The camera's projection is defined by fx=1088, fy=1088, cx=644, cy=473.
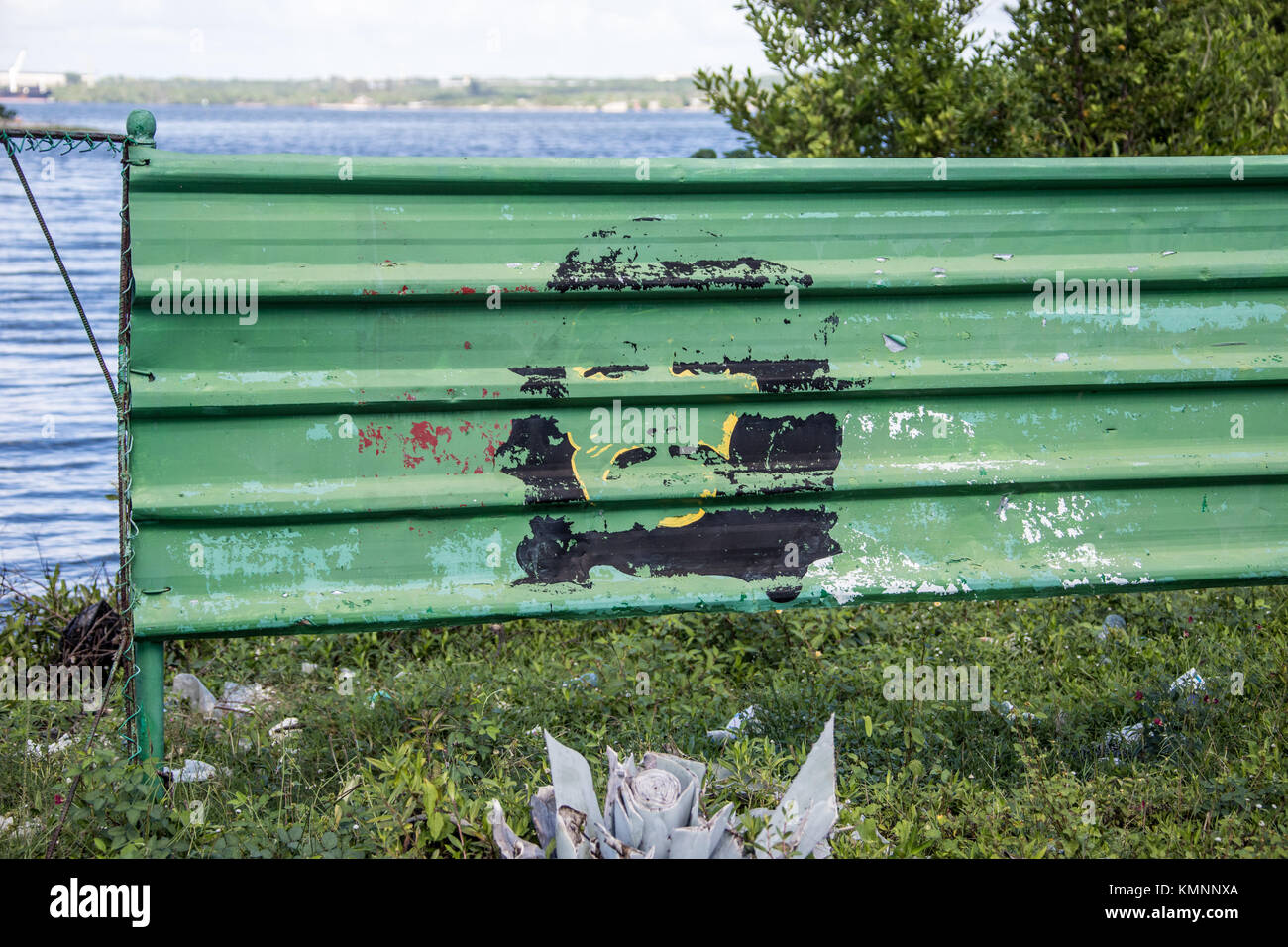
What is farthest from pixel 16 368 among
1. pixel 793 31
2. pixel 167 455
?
pixel 167 455

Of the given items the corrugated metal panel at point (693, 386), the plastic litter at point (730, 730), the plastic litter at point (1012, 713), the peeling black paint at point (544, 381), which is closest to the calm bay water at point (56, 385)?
the corrugated metal panel at point (693, 386)

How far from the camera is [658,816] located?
2.27 meters

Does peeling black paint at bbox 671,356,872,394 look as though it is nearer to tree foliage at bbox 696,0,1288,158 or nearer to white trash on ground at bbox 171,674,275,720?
white trash on ground at bbox 171,674,275,720

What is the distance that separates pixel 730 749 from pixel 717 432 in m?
0.87

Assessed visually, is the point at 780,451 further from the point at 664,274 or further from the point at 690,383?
the point at 664,274

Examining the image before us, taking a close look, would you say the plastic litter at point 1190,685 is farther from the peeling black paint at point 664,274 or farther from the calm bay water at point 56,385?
the calm bay water at point 56,385

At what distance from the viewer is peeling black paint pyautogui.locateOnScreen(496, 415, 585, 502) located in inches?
102

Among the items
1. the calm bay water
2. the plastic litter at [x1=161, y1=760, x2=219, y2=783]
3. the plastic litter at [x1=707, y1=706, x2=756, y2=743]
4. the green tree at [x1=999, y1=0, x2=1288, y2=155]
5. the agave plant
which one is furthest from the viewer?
the calm bay water

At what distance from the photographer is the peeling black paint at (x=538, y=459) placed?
259cm

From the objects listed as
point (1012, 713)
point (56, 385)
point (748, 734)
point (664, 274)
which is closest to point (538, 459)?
point (664, 274)

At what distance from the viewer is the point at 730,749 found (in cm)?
290

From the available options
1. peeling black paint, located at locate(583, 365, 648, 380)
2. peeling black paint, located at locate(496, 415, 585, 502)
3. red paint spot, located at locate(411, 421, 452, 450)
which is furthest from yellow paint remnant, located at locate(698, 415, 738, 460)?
→ red paint spot, located at locate(411, 421, 452, 450)

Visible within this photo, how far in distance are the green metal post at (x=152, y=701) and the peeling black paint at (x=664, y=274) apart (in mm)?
1272

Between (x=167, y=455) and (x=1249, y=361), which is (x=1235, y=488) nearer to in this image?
(x=1249, y=361)
